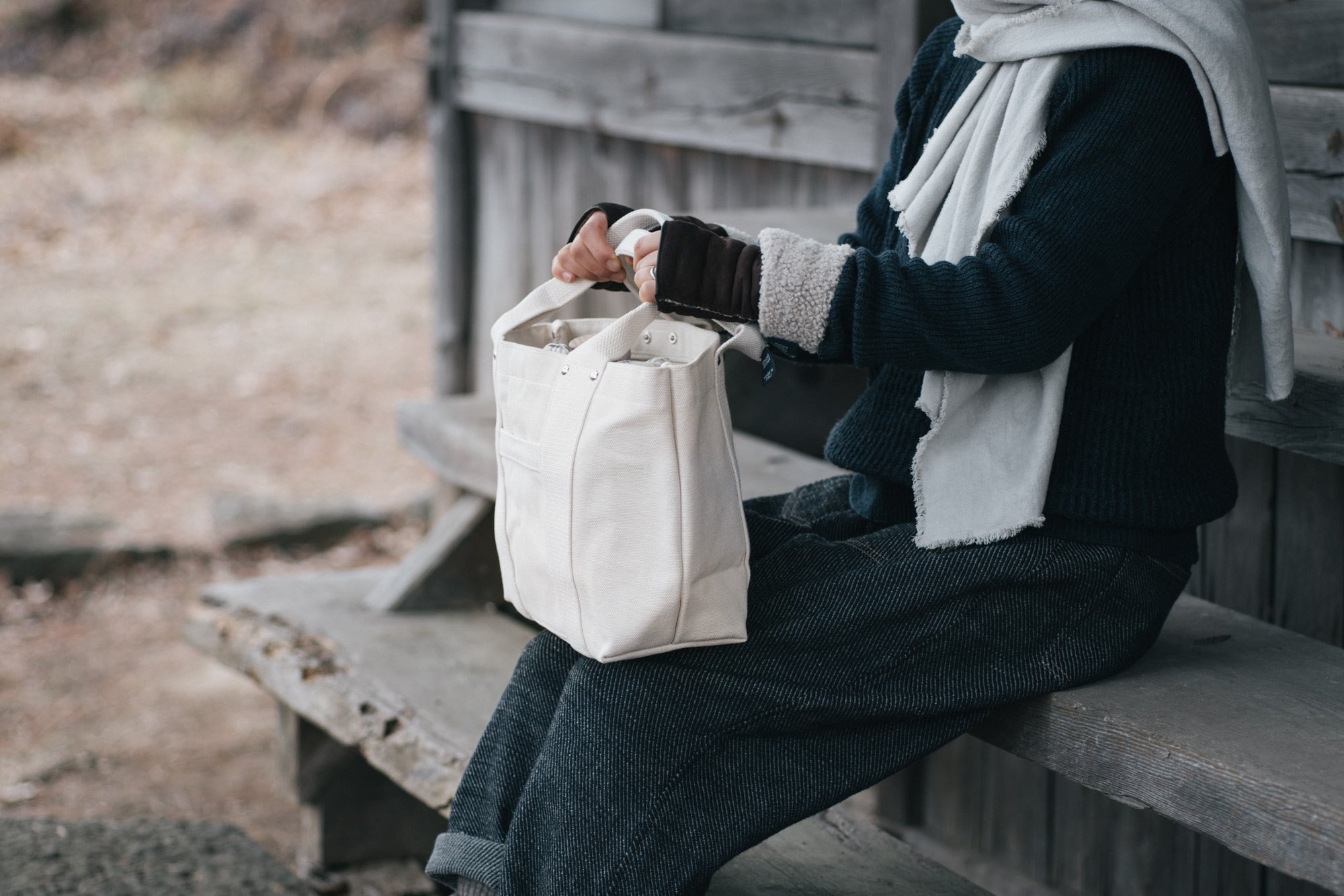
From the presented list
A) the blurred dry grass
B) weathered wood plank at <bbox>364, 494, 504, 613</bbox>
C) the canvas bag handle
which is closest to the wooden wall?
weathered wood plank at <bbox>364, 494, 504, 613</bbox>

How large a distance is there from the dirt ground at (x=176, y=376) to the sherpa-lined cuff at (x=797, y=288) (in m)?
2.35

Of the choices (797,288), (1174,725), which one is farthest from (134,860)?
(1174,725)

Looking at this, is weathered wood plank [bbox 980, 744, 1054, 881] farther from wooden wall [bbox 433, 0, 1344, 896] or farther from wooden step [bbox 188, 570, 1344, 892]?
wooden step [bbox 188, 570, 1344, 892]

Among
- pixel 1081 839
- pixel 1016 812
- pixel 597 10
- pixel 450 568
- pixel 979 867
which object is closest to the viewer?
pixel 1081 839

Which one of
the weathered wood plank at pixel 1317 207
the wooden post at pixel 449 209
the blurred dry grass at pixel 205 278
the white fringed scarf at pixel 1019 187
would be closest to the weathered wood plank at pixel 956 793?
the weathered wood plank at pixel 1317 207

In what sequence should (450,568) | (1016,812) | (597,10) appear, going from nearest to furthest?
(1016,812) → (450,568) → (597,10)

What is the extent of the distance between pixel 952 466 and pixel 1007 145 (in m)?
0.37

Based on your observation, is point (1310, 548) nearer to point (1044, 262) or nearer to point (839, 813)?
point (839, 813)

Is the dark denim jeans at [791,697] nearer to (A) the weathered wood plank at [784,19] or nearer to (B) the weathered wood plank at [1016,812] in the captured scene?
(B) the weathered wood plank at [1016,812]

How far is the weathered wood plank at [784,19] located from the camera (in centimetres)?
289

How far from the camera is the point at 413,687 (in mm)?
2578

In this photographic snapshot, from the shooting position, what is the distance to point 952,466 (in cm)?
165

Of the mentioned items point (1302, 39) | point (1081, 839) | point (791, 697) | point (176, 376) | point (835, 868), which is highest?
point (1302, 39)

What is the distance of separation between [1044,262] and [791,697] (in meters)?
0.54
